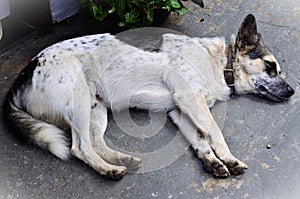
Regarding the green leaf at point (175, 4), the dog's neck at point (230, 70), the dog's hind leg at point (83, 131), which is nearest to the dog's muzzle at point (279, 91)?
the dog's neck at point (230, 70)

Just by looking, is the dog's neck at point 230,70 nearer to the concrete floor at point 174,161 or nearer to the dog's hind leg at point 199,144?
the concrete floor at point 174,161

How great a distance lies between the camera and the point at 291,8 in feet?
18.1

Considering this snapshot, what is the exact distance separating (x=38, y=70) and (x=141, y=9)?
4.04 ft

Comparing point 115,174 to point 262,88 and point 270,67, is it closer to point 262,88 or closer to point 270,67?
point 262,88

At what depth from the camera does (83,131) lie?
150 inches

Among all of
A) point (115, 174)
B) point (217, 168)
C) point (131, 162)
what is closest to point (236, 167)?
point (217, 168)

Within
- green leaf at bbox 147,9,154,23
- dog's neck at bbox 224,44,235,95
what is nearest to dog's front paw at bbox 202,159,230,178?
dog's neck at bbox 224,44,235,95

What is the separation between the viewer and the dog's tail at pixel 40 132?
3.77m

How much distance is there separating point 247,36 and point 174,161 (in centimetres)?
118

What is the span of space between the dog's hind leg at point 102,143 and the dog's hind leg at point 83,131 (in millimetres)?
57

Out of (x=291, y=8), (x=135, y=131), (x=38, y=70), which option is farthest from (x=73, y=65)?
(x=291, y=8)

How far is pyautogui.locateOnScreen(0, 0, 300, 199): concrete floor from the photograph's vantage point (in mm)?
3611

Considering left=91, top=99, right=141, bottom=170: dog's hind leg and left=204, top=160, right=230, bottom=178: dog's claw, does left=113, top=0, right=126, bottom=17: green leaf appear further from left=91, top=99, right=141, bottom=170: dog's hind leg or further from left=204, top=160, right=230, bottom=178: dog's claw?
left=204, top=160, right=230, bottom=178: dog's claw

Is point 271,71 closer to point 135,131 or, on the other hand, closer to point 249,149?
point 249,149
